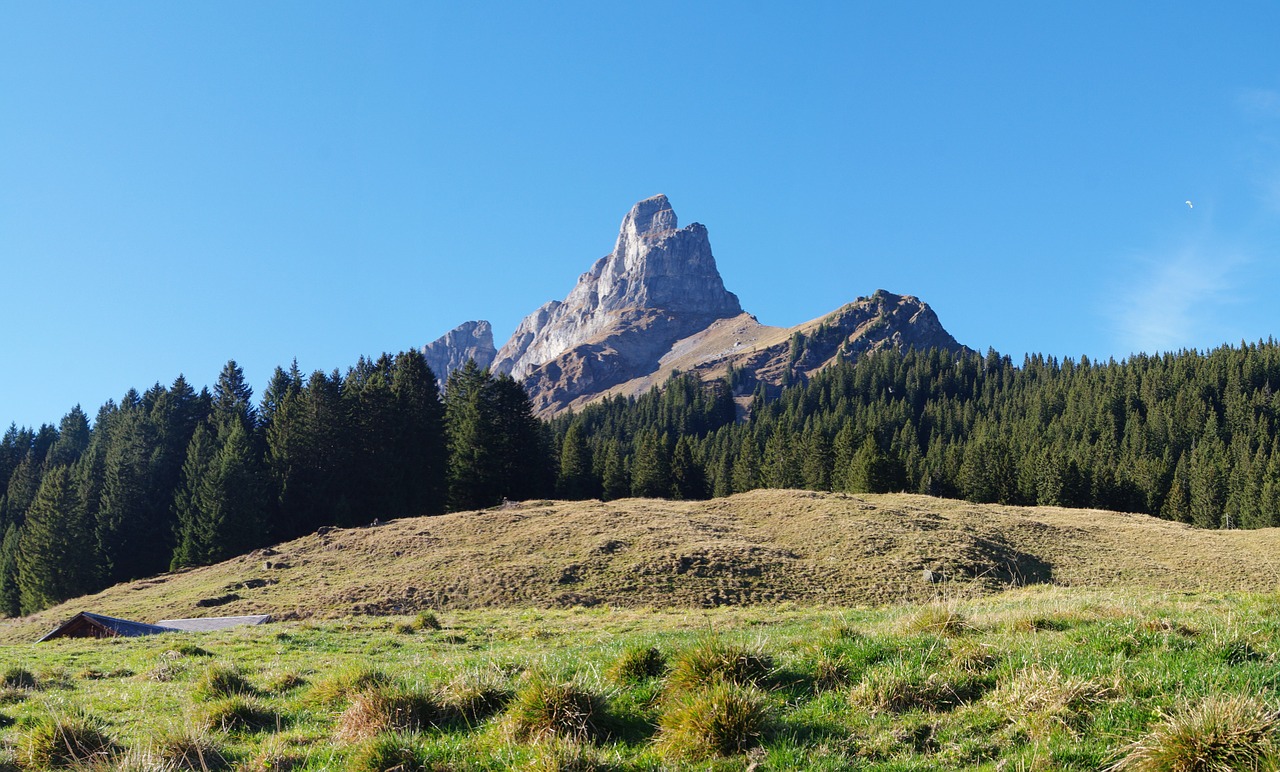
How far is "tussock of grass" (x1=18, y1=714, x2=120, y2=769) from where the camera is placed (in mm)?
8461

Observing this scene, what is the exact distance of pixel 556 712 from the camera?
27.4 ft

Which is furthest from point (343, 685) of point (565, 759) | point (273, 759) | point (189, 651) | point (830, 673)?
point (189, 651)

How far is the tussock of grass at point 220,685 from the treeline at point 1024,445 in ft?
281

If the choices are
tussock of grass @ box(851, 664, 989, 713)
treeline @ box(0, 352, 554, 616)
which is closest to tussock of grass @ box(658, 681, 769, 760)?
tussock of grass @ box(851, 664, 989, 713)

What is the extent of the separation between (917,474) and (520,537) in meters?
85.2

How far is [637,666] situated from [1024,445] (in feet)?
421

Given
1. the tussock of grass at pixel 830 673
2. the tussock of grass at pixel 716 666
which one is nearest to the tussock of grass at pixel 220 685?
the tussock of grass at pixel 716 666

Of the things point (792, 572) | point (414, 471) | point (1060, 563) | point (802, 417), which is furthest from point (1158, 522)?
point (802, 417)

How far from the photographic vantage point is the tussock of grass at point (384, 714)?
8.71 m

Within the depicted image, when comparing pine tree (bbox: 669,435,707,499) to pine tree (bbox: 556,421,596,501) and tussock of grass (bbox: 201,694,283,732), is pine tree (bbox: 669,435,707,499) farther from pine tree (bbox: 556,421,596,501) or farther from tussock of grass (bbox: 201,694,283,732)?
tussock of grass (bbox: 201,694,283,732)

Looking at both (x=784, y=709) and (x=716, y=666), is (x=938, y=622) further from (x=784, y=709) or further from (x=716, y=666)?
(x=716, y=666)

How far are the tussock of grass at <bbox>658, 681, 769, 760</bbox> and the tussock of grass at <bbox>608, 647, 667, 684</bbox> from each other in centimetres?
146

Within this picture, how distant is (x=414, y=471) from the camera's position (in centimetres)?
7800

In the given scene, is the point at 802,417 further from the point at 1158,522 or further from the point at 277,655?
the point at 277,655
